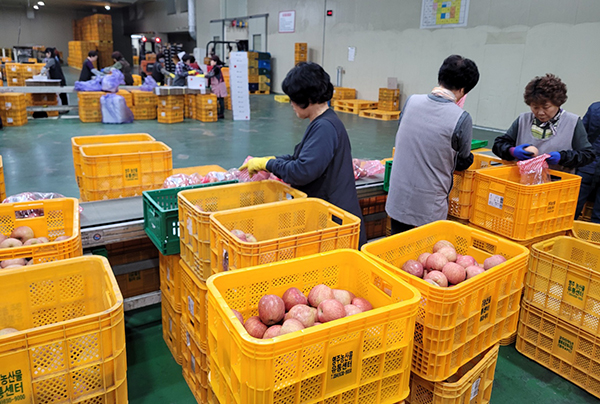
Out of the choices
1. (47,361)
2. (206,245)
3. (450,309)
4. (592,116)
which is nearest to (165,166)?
(206,245)

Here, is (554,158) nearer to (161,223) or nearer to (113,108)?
(161,223)

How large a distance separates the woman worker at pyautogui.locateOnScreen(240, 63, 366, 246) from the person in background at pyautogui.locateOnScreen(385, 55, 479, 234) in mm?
458

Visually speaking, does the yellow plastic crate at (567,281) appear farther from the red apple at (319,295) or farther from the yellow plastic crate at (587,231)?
the red apple at (319,295)

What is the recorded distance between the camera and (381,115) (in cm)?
1245

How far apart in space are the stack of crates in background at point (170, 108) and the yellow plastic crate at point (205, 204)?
28.9 feet

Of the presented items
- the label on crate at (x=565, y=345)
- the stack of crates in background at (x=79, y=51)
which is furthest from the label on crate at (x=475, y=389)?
the stack of crates in background at (x=79, y=51)

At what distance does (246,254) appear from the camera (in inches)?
67.8

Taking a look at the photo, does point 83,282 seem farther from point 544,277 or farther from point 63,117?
point 63,117

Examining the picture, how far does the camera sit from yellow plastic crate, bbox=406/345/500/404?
183 cm

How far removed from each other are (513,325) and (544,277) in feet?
3.02

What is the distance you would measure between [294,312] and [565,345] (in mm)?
2134

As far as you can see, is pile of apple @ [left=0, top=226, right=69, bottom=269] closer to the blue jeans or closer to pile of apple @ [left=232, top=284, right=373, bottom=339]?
pile of apple @ [left=232, top=284, right=373, bottom=339]

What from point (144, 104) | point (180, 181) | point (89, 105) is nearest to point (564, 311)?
point (180, 181)

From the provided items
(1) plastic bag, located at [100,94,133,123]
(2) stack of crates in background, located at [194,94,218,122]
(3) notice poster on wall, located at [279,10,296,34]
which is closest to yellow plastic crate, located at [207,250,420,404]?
(1) plastic bag, located at [100,94,133,123]
